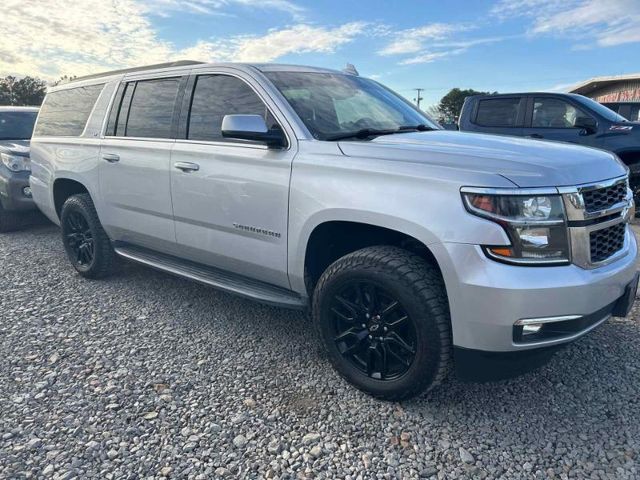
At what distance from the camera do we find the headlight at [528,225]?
220 centimetres

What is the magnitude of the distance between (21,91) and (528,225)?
41801mm

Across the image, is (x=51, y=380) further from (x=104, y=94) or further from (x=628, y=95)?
(x=628, y=95)

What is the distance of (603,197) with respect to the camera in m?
2.45

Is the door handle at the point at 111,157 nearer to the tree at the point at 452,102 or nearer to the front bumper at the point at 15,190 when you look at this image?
the front bumper at the point at 15,190

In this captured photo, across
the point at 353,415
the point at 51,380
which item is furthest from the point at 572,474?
the point at 51,380

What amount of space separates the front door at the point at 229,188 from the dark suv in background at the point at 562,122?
556 centimetres

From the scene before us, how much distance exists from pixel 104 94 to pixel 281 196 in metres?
2.45

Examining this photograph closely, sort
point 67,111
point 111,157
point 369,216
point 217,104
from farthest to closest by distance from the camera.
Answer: point 67,111 < point 111,157 < point 217,104 < point 369,216

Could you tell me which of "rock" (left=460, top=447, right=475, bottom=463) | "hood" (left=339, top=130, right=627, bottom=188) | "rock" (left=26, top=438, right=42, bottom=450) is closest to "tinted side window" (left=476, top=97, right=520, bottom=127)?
"hood" (left=339, top=130, right=627, bottom=188)

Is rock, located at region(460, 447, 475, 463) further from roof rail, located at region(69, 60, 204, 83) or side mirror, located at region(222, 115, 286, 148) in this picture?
roof rail, located at region(69, 60, 204, 83)

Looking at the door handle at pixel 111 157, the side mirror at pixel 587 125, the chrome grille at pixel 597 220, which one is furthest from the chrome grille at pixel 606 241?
the side mirror at pixel 587 125

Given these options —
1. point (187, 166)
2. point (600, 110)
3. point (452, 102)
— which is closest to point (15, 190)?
point (187, 166)

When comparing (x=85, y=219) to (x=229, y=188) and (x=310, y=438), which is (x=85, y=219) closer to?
(x=229, y=188)

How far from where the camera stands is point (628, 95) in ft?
87.4
